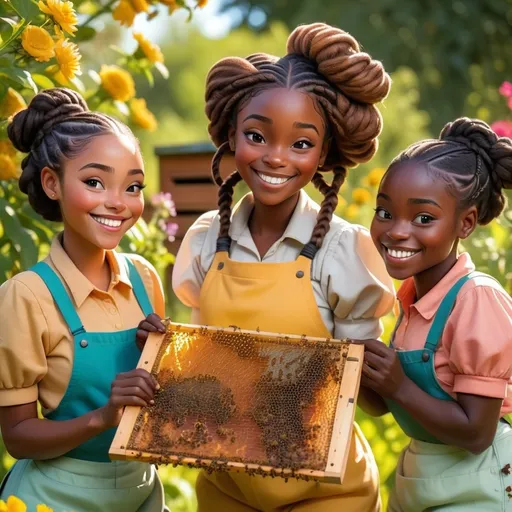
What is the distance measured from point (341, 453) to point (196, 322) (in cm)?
98

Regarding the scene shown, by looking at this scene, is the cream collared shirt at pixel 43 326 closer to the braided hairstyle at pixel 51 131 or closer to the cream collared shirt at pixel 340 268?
the braided hairstyle at pixel 51 131

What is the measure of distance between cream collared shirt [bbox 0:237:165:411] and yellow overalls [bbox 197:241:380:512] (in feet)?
1.09

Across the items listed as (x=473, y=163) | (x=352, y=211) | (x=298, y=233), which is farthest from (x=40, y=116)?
(x=352, y=211)

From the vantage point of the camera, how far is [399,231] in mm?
3133

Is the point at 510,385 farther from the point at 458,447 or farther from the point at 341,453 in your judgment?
the point at 341,453

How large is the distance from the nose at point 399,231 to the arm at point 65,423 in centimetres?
87

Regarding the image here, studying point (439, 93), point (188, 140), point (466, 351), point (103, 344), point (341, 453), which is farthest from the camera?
point (439, 93)

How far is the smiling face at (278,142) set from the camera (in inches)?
128

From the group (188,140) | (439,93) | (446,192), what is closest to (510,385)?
(446,192)

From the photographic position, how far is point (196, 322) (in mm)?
3613

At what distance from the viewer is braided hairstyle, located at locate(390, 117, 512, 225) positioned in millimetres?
3152

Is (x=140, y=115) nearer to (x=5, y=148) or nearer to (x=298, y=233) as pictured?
(x=5, y=148)

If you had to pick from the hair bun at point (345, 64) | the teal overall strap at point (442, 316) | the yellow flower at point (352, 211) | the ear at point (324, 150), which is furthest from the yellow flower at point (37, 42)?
the yellow flower at point (352, 211)

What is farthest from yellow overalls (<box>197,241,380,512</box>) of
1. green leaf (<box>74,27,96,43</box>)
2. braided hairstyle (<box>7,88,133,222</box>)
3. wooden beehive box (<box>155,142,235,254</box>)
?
wooden beehive box (<box>155,142,235,254</box>)
